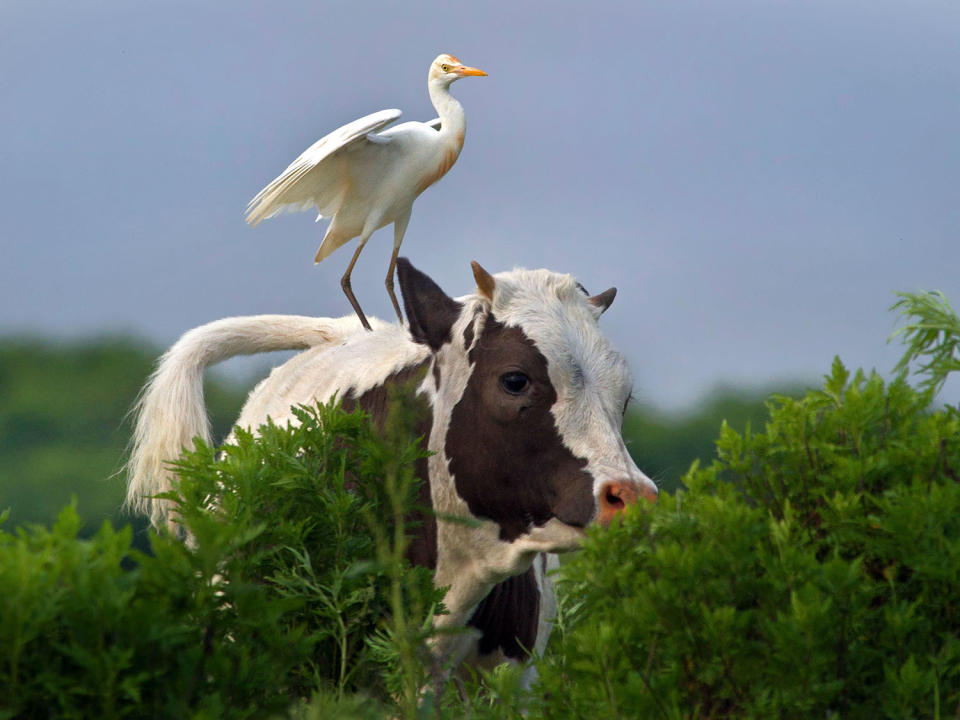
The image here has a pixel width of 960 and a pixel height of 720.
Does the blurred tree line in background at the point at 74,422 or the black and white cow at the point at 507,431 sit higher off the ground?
the black and white cow at the point at 507,431

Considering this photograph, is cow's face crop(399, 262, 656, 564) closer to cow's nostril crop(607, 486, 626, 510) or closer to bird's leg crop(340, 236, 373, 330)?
cow's nostril crop(607, 486, 626, 510)

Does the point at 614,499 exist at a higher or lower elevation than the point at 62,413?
higher

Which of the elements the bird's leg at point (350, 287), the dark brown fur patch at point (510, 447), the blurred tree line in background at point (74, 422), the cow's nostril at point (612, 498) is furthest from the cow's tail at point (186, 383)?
the blurred tree line in background at point (74, 422)

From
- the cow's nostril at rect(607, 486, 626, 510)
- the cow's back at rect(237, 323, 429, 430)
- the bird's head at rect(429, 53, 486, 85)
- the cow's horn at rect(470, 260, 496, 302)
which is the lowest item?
the cow's nostril at rect(607, 486, 626, 510)

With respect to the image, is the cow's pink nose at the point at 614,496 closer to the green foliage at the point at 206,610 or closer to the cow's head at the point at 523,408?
the cow's head at the point at 523,408

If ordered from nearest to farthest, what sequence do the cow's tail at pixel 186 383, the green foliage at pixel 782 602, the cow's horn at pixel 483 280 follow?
the green foliage at pixel 782 602 → the cow's horn at pixel 483 280 → the cow's tail at pixel 186 383

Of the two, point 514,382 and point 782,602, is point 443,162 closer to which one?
point 514,382

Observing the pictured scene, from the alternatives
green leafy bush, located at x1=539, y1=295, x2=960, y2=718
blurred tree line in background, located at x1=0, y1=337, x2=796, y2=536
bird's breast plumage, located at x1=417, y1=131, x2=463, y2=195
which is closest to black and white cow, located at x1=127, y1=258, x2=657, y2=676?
green leafy bush, located at x1=539, y1=295, x2=960, y2=718

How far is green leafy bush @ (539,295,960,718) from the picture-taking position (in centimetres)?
243

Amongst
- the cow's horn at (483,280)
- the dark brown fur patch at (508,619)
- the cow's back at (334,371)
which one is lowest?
the dark brown fur patch at (508,619)

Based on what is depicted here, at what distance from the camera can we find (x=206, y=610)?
96.7 inches

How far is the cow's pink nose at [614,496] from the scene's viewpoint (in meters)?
3.70

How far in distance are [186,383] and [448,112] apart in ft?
6.91

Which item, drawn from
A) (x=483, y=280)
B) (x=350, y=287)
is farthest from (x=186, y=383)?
(x=483, y=280)
